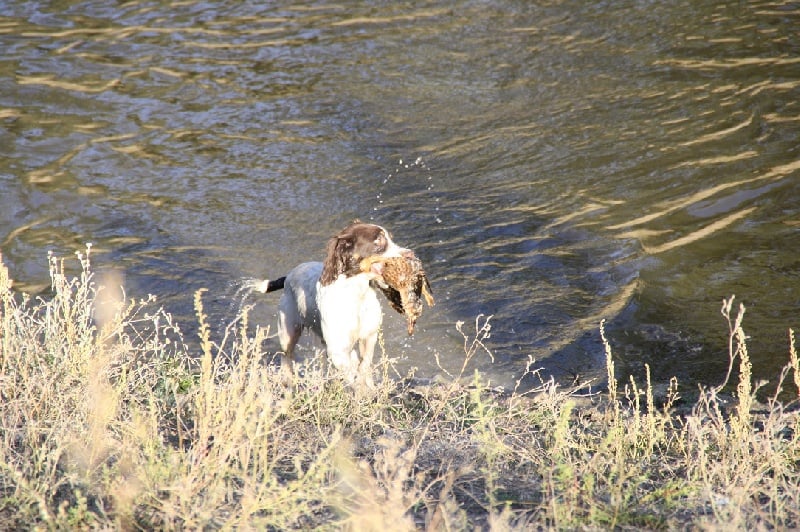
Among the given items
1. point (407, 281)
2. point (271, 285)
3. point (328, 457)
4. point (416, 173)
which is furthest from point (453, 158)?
point (328, 457)

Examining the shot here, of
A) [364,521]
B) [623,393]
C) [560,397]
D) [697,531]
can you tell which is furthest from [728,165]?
[364,521]

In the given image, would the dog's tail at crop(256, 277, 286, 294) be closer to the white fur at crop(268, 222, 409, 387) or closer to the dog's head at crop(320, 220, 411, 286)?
the white fur at crop(268, 222, 409, 387)

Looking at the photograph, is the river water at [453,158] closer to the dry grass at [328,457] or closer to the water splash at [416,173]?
the water splash at [416,173]

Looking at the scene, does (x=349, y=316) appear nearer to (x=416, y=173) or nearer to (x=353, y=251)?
(x=353, y=251)

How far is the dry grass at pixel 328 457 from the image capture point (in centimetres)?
339

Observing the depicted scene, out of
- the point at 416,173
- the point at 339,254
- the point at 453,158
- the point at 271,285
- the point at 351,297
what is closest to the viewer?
the point at 339,254

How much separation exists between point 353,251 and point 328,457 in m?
1.50

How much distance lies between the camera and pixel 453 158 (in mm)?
10164

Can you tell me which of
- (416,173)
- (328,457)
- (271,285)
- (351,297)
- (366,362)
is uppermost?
(351,297)

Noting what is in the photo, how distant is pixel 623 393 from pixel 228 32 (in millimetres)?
9956

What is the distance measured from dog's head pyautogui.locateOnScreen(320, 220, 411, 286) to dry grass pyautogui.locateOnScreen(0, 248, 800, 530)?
0.66 meters

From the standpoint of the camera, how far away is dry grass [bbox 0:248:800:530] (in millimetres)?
3395

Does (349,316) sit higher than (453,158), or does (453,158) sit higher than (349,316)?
(349,316)

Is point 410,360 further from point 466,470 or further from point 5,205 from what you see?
point 5,205
